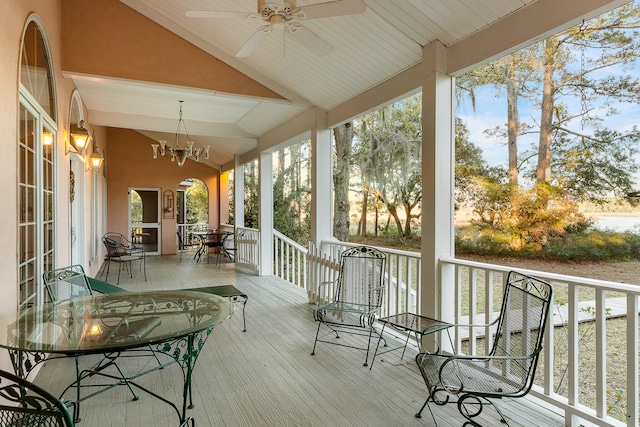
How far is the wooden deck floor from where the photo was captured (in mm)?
2428

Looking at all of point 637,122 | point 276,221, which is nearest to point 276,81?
point 637,122

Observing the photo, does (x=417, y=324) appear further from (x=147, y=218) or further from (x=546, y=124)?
(x=147, y=218)

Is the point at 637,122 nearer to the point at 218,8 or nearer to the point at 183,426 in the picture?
the point at 218,8

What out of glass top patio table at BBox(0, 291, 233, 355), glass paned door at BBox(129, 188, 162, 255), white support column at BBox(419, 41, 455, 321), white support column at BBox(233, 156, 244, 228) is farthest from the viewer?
glass paned door at BBox(129, 188, 162, 255)

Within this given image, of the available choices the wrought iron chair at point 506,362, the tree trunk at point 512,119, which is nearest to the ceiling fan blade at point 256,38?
the wrought iron chair at point 506,362

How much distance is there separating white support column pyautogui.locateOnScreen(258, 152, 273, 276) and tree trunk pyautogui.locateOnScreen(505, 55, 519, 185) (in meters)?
4.51

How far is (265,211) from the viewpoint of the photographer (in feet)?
25.4

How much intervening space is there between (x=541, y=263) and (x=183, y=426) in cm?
445

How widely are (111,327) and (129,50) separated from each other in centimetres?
354

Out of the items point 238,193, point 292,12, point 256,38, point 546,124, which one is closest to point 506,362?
point 292,12

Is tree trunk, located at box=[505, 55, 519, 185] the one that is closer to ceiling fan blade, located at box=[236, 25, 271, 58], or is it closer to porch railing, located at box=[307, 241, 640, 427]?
porch railing, located at box=[307, 241, 640, 427]

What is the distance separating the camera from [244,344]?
381 cm

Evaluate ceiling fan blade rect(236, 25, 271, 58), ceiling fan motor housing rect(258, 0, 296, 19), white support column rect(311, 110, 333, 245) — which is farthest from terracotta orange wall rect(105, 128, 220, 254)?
ceiling fan motor housing rect(258, 0, 296, 19)

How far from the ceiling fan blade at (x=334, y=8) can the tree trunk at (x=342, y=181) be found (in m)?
6.02
